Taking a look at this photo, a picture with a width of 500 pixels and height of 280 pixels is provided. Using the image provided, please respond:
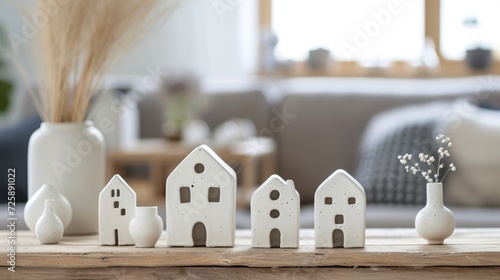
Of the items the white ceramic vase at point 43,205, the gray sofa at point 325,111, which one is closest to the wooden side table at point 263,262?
the white ceramic vase at point 43,205

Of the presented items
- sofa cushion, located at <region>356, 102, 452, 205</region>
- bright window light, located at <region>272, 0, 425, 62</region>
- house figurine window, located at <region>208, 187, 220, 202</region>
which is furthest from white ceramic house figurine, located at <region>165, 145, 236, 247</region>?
bright window light, located at <region>272, 0, 425, 62</region>

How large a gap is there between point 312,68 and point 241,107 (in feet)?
2.80

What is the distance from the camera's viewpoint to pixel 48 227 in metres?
1.36

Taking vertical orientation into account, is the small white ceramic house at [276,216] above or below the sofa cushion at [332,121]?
below

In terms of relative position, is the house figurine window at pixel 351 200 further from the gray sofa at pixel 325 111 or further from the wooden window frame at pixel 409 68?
the wooden window frame at pixel 409 68

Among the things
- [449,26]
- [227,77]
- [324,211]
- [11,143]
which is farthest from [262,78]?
[324,211]

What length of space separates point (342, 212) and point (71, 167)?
55 cm

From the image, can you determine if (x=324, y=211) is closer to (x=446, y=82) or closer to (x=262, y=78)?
(x=446, y=82)

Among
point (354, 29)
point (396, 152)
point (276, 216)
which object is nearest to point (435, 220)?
point (276, 216)

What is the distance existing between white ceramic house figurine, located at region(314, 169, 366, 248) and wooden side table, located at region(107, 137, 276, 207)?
165cm

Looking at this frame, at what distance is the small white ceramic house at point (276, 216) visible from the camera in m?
1.27

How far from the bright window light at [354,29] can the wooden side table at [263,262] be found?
278cm

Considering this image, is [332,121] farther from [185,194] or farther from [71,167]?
[185,194]

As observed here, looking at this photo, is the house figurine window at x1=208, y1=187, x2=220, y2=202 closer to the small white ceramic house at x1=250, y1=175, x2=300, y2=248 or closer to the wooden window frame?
the small white ceramic house at x1=250, y1=175, x2=300, y2=248
